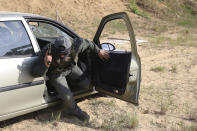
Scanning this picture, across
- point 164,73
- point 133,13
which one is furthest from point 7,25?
point 133,13

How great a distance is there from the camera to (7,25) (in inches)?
165

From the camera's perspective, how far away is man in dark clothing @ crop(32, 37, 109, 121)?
13.9 feet

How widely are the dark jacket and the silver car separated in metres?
0.08

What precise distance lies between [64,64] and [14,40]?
80 centimetres

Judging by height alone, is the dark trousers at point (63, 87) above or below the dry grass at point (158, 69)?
above

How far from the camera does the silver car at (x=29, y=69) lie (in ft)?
13.2

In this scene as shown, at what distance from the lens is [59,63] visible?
Result: 451 cm

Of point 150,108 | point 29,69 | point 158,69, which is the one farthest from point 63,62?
point 158,69

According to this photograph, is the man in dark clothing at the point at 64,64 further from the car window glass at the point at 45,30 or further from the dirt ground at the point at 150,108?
the car window glass at the point at 45,30

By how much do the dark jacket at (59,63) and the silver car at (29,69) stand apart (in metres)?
0.08

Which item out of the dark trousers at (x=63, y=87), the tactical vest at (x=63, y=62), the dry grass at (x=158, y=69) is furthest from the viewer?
the dry grass at (x=158, y=69)

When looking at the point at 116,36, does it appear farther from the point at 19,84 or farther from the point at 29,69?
the point at 19,84

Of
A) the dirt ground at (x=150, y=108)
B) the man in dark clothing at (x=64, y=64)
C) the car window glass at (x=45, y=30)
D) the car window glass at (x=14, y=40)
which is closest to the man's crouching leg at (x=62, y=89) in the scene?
the man in dark clothing at (x=64, y=64)

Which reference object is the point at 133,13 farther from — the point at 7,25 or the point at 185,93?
the point at 7,25
